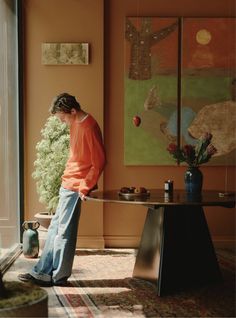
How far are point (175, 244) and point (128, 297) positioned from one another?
0.57m

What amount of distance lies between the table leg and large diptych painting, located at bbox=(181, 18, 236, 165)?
62.9 inches

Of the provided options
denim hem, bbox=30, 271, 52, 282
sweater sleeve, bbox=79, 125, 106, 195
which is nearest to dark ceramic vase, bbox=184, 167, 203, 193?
sweater sleeve, bbox=79, 125, 106, 195

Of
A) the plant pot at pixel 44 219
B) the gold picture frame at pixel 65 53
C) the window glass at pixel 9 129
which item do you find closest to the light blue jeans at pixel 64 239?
the window glass at pixel 9 129

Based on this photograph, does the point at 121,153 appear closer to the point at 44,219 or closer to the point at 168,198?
the point at 44,219

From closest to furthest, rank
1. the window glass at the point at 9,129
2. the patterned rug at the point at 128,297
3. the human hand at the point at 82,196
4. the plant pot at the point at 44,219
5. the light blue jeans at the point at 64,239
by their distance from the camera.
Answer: the patterned rug at the point at 128,297
the human hand at the point at 82,196
the light blue jeans at the point at 64,239
the window glass at the point at 9,129
the plant pot at the point at 44,219

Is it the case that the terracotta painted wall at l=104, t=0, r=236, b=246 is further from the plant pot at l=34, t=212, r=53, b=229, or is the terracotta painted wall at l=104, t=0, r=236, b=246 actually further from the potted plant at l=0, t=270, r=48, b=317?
the potted plant at l=0, t=270, r=48, b=317

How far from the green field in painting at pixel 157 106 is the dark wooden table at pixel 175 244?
138 cm

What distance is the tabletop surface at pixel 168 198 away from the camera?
3705 mm

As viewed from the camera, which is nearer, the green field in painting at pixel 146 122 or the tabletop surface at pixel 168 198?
the tabletop surface at pixel 168 198

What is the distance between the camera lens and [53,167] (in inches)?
210

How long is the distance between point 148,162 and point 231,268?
1521 millimetres

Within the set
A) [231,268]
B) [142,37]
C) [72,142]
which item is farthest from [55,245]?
[142,37]

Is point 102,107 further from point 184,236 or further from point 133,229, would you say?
point 184,236

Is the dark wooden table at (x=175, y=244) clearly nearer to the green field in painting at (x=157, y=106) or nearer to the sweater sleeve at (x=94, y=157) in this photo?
the sweater sleeve at (x=94, y=157)
